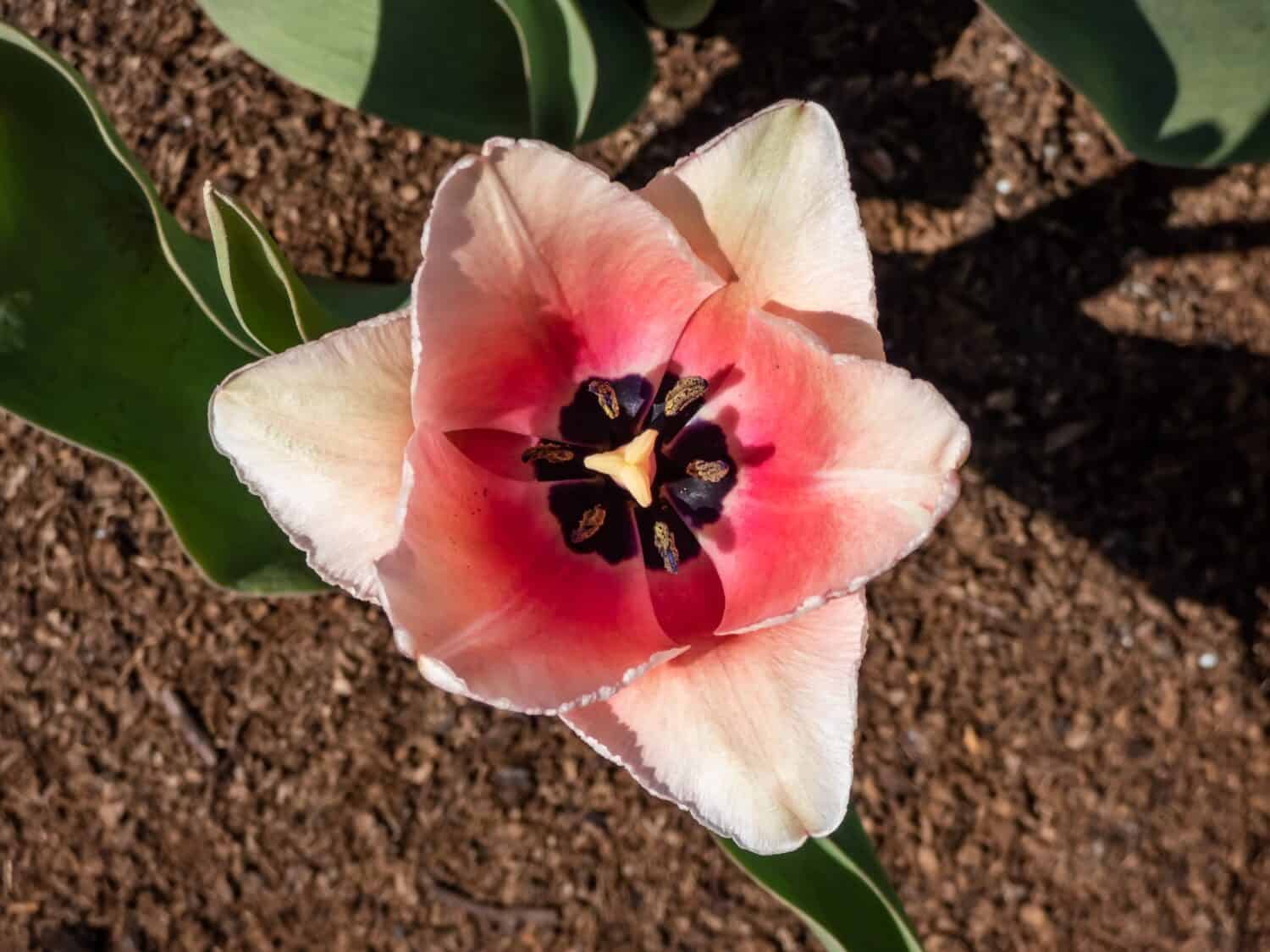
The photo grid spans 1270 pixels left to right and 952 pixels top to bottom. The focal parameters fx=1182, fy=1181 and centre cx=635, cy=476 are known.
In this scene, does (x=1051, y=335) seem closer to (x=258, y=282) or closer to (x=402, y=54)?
(x=402, y=54)

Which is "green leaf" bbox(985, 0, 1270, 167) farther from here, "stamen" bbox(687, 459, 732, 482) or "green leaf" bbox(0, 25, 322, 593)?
"green leaf" bbox(0, 25, 322, 593)

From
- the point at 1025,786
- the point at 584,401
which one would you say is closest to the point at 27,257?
the point at 584,401

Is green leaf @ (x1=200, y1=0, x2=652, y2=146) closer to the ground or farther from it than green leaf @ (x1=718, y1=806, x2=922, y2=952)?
farther from it

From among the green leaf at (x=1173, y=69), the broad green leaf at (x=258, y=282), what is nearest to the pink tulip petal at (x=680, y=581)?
the broad green leaf at (x=258, y=282)

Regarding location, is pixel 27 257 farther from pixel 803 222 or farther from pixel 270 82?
pixel 270 82

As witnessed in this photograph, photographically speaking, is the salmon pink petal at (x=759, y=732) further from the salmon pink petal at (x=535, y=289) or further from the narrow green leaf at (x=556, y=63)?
the narrow green leaf at (x=556, y=63)

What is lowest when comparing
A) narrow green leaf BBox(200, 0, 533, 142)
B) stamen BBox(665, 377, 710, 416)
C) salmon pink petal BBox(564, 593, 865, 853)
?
salmon pink petal BBox(564, 593, 865, 853)

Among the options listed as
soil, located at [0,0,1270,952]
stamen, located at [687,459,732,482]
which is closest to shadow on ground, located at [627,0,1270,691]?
soil, located at [0,0,1270,952]
